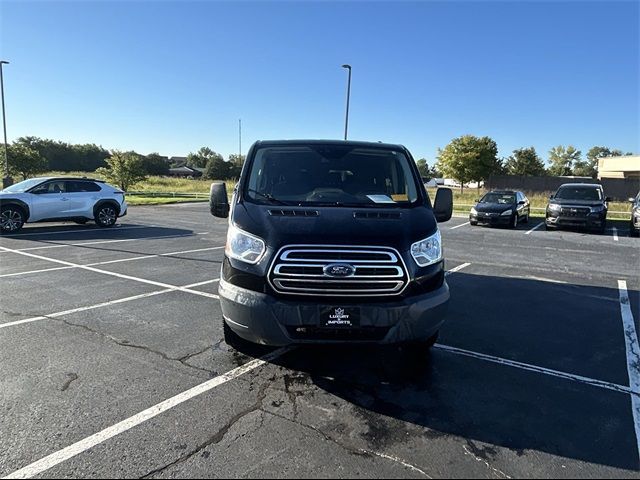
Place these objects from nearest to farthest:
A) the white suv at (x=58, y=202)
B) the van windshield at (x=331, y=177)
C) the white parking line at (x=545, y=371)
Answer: the white parking line at (x=545, y=371) → the van windshield at (x=331, y=177) → the white suv at (x=58, y=202)

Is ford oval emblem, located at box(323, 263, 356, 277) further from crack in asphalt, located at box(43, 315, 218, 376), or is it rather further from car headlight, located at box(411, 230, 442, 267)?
crack in asphalt, located at box(43, 315, 218, 376)

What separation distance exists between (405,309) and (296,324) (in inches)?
32.8

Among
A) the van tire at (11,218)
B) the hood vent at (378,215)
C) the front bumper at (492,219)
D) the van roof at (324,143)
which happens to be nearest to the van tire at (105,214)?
the van tire at (11,218)

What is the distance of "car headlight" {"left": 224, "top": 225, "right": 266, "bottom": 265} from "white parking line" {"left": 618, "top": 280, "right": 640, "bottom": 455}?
2.96 m

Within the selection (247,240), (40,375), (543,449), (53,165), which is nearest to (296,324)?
(247,240)

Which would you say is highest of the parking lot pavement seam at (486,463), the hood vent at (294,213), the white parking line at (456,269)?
the hood vent at (294,213)

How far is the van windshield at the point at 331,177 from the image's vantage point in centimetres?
414

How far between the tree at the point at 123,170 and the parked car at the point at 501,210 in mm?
26811

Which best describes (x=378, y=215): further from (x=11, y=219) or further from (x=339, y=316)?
(x=11, y=219)

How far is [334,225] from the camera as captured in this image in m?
3.44

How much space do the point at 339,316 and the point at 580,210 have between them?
600 inches

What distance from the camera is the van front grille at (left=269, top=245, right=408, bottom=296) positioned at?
3.22 m

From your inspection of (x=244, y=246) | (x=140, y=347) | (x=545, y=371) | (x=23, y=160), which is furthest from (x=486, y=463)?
(x=23, y=160)

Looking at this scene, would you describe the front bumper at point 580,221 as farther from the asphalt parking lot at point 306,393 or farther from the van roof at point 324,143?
the van roof at point 324,143
